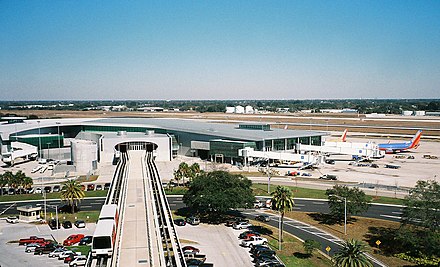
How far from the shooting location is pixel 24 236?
48.6 m

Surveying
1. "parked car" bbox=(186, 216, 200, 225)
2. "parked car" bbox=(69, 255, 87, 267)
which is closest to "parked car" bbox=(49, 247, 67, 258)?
"parked car" bbox=(69, 255, 87, 267)

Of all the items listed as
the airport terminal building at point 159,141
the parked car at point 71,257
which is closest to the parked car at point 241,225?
the parked car at point 71,257

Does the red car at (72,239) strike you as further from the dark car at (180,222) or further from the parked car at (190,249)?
the parked car at (190,249)

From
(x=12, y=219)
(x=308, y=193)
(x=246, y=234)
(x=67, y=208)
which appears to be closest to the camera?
(x=246, y=234)

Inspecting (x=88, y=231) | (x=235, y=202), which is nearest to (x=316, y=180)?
(x=235, y=202)

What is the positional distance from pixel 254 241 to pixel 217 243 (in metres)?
4.19

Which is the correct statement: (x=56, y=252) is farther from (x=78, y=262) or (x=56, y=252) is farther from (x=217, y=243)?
(x=217, y=243)

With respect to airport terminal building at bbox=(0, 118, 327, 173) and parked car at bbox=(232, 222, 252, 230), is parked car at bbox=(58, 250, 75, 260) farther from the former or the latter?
airport terminal building at bbox=(0, 118, 327, 173)

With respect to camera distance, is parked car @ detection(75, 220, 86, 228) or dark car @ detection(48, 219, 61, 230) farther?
dark car @ detection(48, 219, 61, 230)

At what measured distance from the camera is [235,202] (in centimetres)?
5216

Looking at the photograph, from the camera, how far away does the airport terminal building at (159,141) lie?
100 m

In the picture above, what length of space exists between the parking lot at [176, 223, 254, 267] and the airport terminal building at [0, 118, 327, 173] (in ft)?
163

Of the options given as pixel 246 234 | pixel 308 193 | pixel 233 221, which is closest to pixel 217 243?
pixel 246 234

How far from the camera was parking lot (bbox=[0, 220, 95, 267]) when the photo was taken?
40000 mm
